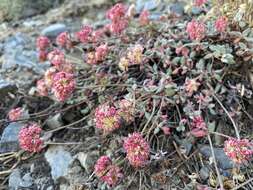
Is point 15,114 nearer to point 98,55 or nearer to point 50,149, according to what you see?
point 50,149

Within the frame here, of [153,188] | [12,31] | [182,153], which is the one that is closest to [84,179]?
[153,188]

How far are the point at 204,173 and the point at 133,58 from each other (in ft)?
2.07

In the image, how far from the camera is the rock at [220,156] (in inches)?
75.1

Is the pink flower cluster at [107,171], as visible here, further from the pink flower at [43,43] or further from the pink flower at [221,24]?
the pink flower at [43,43]

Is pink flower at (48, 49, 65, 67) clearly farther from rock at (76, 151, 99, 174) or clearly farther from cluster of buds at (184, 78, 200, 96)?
cluster of buds at (184, 78, 200, 96)

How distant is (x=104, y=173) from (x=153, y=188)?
8.1 inches

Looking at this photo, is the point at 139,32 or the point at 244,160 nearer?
the point at 244,160

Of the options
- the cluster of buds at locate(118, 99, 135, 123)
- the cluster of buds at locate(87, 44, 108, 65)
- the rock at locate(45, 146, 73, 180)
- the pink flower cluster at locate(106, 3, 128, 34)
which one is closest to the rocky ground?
the rock at locate(45, 146, 73, 180)

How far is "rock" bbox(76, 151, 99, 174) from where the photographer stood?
6.53 ft

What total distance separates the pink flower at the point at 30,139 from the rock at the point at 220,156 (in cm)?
69

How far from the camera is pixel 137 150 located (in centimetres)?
178

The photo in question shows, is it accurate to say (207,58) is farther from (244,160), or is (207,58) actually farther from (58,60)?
(58,60)

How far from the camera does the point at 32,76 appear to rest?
8.68 ft

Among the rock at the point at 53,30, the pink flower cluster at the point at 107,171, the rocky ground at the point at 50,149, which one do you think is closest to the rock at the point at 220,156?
the rocky ground at the point at 50,149
